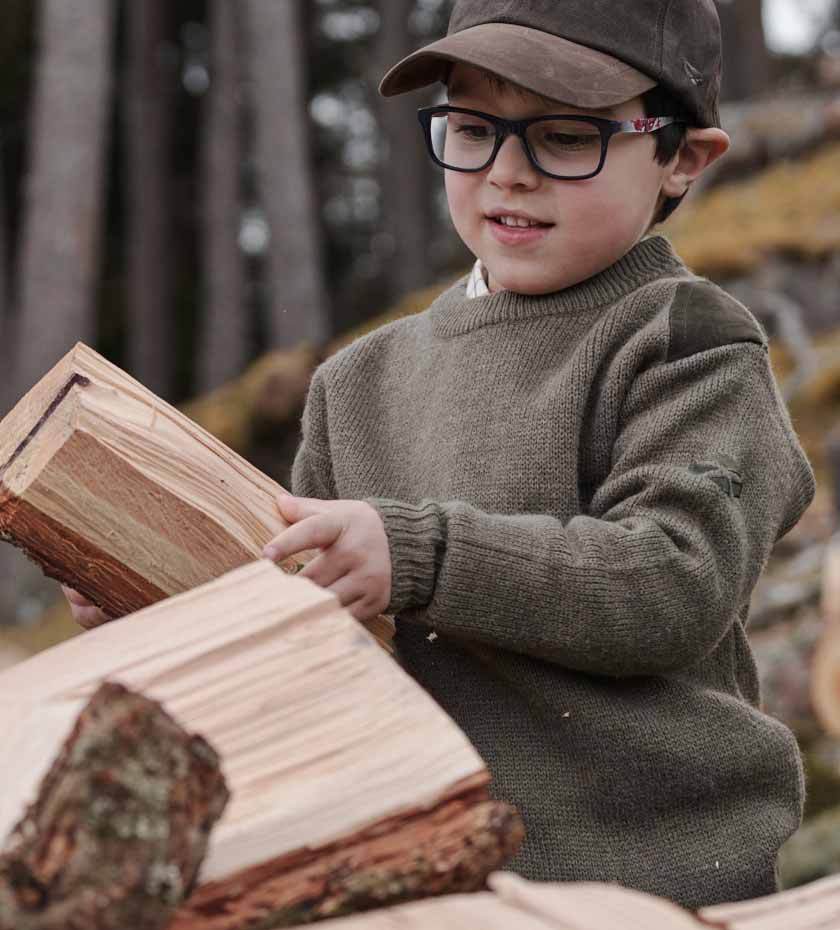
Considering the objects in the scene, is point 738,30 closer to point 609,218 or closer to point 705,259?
point 705,259

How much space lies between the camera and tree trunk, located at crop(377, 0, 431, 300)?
14.3 meters

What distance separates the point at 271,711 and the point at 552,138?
3.53 ft

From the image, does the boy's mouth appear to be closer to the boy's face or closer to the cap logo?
the boy's face

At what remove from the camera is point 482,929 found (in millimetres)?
1235

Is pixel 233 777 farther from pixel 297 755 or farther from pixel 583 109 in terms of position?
pixel 583 109

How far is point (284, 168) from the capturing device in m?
11.8

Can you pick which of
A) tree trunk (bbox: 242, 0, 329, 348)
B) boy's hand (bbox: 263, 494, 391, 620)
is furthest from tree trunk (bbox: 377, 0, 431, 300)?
boy's hand (bbox: 263, 494, 391, 620)

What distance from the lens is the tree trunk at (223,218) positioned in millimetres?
13906

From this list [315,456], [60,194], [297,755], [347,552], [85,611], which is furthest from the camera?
[60,194]

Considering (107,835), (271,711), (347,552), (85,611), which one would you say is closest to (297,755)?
(271,711)

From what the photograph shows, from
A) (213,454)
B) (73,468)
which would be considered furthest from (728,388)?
(73,468)

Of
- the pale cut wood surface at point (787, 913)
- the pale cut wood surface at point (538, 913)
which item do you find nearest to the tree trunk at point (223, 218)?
the pale cut wood surface at point (787, 913)

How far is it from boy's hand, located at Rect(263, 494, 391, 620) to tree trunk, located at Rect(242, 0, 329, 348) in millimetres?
9910

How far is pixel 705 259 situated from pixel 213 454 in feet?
23.0
